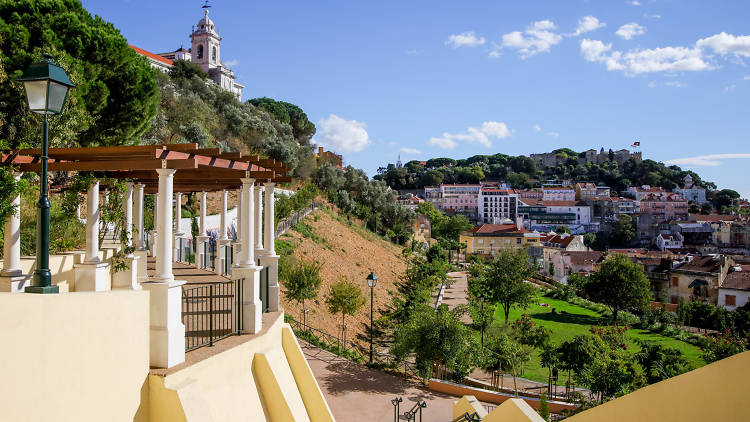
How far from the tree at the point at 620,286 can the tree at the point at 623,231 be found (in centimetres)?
8453

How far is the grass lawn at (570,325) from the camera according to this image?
113ft

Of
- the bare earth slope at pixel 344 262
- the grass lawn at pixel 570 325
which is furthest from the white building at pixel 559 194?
the bare earth slope at pixel 344 262

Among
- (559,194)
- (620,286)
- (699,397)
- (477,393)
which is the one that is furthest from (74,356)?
(559,194)

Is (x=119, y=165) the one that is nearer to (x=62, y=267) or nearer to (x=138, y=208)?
(x=62, y=267)

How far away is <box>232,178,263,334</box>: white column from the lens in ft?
25.9

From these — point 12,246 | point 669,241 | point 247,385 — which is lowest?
point 669,241

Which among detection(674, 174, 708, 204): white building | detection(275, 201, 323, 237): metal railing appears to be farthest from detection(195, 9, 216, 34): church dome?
detection(674, 174, 708, 204): white building

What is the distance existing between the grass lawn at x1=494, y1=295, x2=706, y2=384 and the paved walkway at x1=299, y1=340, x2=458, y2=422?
491 inches

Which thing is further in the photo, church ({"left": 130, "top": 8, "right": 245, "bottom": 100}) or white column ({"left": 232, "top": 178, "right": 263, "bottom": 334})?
church ({"left": 130, "top": 8, "right": 245, "bottom": 100})

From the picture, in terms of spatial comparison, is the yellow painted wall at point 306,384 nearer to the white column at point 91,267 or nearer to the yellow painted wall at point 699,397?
the white column at point 91,267

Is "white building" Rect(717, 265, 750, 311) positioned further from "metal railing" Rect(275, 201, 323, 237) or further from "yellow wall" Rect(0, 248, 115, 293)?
"yellow wall" Rect(0, 248, 115, 293)

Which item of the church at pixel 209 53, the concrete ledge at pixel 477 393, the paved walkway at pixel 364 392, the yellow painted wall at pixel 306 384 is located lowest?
the concrete ledge at pixel 477 393

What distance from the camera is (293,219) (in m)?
37.2

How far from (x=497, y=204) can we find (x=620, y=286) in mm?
98596
